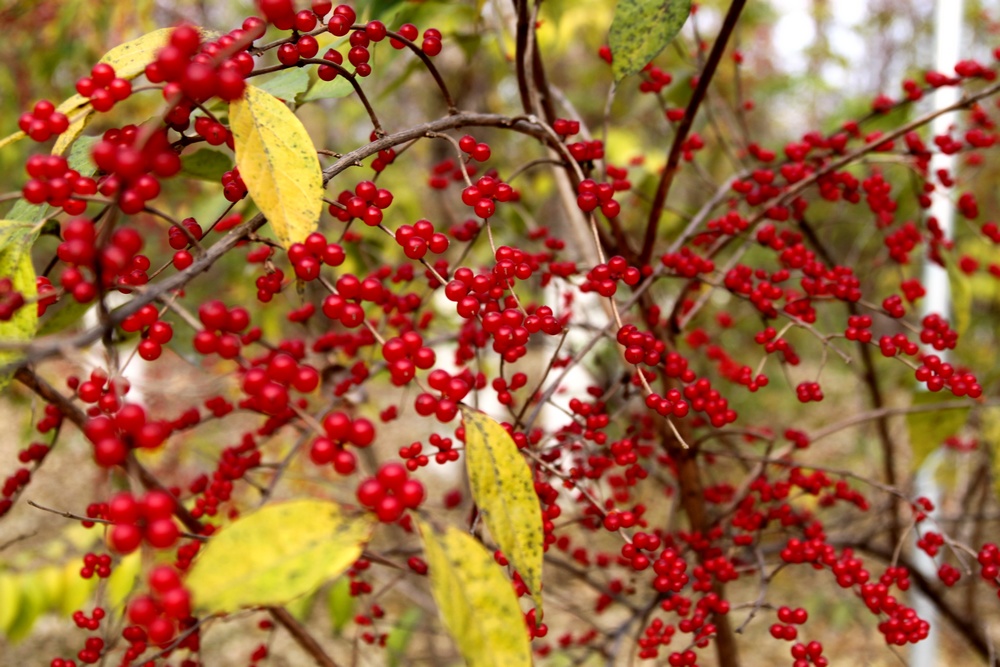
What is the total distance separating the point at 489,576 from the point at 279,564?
0.32 feet

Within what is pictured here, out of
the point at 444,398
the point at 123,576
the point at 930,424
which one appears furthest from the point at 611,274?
the point at 123,576

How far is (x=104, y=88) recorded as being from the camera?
1.58 feet

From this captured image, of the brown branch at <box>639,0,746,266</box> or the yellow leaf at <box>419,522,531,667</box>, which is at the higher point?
the brown branch at <box>639,0,746,266</box>

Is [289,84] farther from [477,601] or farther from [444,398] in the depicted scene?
[477,601]

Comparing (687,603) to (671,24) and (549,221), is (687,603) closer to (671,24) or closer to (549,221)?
(671,24)

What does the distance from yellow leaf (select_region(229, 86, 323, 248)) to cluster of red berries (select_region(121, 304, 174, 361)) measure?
0.14 m

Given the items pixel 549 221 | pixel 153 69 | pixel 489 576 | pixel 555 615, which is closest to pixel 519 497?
pixel 489 576

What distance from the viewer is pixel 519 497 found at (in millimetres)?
414

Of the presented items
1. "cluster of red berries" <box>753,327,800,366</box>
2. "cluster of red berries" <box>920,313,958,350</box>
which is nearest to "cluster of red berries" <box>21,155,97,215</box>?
"cluster of red berries" <box>753,327,800,366</box>

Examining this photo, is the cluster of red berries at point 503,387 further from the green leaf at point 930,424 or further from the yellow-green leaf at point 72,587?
the yellow-green leaf at point 72,587

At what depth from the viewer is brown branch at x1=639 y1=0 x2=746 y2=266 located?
→ 687mm

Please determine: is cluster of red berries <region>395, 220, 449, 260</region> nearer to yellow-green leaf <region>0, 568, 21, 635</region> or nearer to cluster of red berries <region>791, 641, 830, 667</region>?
cluster of red berries <region>791, 641, 830, 667</region>

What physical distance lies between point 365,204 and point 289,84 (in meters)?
0.19

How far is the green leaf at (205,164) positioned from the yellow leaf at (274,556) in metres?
0.57
